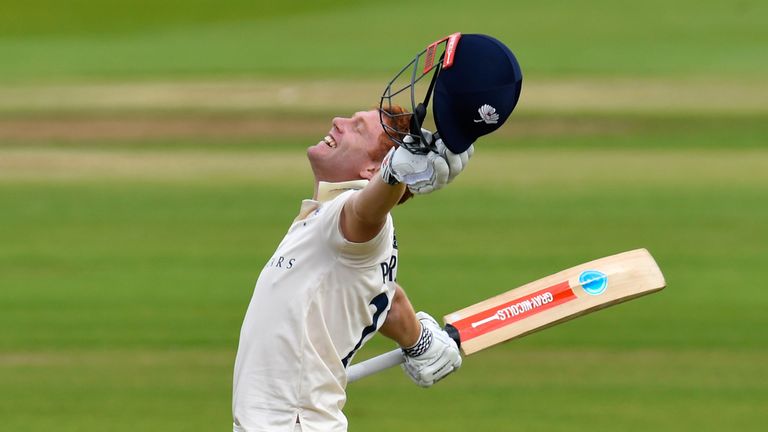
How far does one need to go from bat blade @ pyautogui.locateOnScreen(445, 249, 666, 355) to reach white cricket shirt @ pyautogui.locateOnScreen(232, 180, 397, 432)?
765 millimetres

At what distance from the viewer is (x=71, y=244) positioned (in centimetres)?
788

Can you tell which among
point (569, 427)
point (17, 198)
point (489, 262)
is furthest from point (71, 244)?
point (569, 427)

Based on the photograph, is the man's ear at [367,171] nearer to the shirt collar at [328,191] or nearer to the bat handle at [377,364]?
the shirt collar at [328,191]

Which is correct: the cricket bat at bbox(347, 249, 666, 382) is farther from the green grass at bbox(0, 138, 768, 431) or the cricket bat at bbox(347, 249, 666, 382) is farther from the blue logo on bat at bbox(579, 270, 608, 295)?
the green grass at bbox(0, 138, 768, 431)

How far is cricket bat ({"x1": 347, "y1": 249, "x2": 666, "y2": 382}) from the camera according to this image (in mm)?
4207

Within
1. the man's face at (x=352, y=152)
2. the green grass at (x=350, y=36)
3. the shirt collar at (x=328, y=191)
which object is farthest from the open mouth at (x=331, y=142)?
the green grass at (x=350, y=36)

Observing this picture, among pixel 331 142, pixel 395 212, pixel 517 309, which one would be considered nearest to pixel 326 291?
pixel 331 142

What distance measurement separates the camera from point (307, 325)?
134 inches

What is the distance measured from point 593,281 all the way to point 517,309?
248mm

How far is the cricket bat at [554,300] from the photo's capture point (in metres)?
4.21

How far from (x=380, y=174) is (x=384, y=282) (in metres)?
0.53

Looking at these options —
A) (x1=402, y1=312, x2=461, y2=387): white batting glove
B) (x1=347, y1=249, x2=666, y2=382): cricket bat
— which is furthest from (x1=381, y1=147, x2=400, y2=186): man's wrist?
(x1=347, y1=249, x2=666, y2=382): cricket bat

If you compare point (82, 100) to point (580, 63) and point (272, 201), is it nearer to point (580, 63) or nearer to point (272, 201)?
point (272, 201)

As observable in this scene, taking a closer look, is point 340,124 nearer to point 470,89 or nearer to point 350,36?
point 470,89
